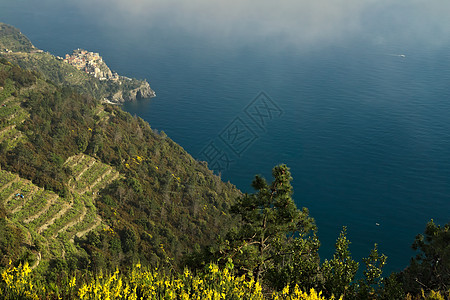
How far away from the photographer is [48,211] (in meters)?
52.9

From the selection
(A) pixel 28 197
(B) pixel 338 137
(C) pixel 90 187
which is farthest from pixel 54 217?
(B) pixel 338 137

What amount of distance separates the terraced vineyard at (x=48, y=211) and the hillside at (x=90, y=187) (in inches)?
6.0

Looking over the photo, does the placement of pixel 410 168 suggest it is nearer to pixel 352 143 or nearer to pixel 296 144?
pixel 352 143

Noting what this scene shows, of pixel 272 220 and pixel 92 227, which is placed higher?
pixel 272 220

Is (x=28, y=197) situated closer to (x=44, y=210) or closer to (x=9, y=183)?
(x=44, y=210)

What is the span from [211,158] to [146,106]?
175 feet

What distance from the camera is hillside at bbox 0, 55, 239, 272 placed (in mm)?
49969

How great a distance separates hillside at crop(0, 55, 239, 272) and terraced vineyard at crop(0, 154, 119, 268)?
153mm

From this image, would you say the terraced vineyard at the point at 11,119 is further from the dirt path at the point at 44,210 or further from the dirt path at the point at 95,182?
the dirt path at the point at 44,210

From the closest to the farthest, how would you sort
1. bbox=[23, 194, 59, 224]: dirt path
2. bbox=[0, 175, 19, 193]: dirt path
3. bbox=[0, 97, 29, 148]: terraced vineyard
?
bbox=[23, 194, 59, 224]: dirt path → bbox=[0, 175, 19, 193]: dirt path → bbox=[0, 97, 29, 148]: terraced vineyard

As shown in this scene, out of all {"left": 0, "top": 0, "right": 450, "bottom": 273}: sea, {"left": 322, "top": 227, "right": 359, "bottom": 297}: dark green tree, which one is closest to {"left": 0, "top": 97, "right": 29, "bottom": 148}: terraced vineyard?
{"left": 0, "top": 0, "right": 450, "bottom": 273}: sea

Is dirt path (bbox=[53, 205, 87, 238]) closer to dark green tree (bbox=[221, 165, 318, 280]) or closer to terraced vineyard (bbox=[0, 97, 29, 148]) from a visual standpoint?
terraced vineyard (bbox=[0, 97, 29, 148])

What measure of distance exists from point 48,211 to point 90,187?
1593cm

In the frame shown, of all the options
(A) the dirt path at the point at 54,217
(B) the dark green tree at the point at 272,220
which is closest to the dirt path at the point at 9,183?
(A) the dirt path at the point at 54,217
